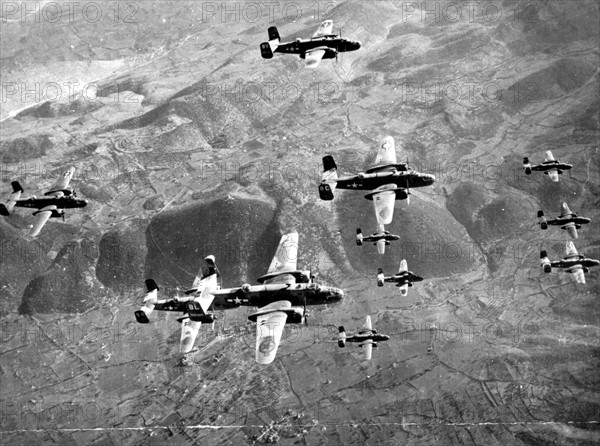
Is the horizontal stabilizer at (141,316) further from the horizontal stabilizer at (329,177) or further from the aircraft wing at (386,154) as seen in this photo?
the aircraft wing at (386,154)

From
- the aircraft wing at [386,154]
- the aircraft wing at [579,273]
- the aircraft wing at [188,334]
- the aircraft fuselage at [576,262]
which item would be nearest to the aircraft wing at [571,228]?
the aircraft fuselage at [576,262]

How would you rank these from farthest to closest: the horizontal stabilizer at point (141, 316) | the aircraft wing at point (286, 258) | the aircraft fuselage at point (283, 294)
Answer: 1. the aircraft wing at point (286, 258)
2. the horizontal stabilizer at point (141, 316)
3. the aircraft fuselage at point (283, 294)

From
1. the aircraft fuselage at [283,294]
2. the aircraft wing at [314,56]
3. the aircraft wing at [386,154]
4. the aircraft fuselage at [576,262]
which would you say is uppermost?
the aircraft wing at [314,56]

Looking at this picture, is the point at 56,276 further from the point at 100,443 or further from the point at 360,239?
the point at 360,239

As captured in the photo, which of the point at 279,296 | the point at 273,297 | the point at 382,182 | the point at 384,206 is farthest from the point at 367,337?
the point at 382,182

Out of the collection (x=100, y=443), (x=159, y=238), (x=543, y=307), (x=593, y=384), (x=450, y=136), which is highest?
(x=450, y=136)

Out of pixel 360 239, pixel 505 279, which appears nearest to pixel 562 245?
pixel 505 279
